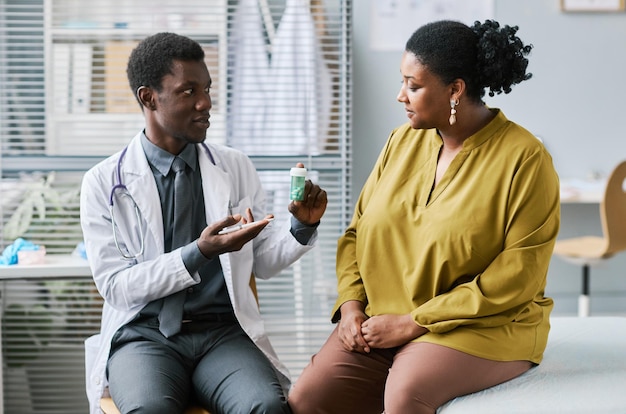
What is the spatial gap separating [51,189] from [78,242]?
0.73ft

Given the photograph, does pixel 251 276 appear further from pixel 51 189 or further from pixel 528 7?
pixel 528 7

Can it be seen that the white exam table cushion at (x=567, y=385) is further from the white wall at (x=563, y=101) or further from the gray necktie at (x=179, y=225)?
the white wall at (x=563, y=101)

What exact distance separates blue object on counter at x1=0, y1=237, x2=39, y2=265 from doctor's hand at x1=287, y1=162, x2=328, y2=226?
42.9 inches

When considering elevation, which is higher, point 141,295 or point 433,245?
point 433,245

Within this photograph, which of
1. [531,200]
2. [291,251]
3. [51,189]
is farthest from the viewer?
[51,189]

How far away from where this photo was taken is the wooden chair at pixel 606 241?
143 inches

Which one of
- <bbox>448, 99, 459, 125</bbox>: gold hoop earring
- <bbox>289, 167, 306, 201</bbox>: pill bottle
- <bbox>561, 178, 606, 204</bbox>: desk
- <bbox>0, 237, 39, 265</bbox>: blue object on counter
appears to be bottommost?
<bbox>0, 237, 39, 265</bbox>: blue object on counter

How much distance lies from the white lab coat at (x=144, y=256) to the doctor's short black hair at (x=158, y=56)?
0.60ft

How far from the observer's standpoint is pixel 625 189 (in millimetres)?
3994

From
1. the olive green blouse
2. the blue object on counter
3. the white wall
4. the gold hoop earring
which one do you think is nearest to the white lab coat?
the olive green blouse

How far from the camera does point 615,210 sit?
3.67 metres

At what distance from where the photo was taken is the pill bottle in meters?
2.15

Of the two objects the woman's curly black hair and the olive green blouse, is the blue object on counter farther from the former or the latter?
the woman's curly black hair

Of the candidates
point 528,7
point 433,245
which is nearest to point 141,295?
point 433,245
